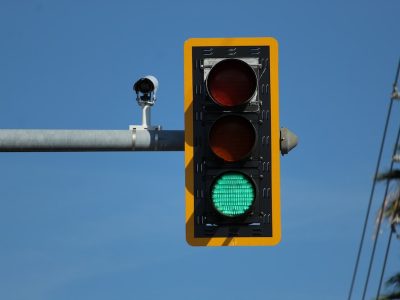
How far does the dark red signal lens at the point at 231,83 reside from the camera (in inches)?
261

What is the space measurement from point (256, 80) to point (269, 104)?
22 cm

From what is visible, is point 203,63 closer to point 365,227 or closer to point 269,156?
point 269,156

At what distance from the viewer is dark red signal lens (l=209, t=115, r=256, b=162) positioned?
658cm

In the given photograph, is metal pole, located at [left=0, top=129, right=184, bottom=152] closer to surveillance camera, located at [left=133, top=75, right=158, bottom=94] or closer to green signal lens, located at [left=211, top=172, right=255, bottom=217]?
green signal lens, located at [left=211, top=172, right=255, bottom=217]

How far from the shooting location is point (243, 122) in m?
6.57

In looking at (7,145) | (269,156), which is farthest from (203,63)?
(7,145)

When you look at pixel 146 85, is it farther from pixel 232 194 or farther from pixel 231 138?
pixel 232 194

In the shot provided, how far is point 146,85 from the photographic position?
7.89 meters

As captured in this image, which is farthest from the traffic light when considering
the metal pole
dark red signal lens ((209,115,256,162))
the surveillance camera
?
the surveillance camera

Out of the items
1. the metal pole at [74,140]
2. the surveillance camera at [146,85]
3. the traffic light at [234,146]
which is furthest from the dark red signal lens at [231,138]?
the surveillance camera at [146,85]

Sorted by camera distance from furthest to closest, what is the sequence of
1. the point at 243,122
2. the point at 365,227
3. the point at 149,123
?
1. the point at 365,227
2. the point at 149,123
3. the point at 243,122

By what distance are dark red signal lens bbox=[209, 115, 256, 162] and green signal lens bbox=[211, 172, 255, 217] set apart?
12 cm

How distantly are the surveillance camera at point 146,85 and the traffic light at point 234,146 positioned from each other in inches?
42.1

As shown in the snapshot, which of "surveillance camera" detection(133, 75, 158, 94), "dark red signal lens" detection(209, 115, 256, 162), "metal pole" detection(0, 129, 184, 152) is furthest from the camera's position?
"surveillance camera" detection(133, 75, 158, 94)
